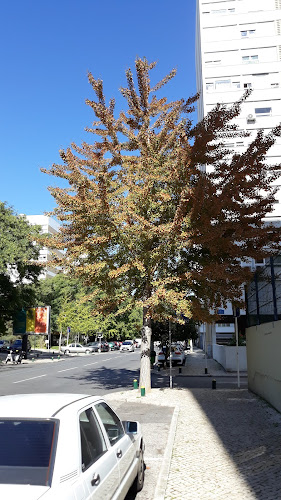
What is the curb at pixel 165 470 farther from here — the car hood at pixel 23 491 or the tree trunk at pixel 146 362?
the tree trunk at pixel 146 362

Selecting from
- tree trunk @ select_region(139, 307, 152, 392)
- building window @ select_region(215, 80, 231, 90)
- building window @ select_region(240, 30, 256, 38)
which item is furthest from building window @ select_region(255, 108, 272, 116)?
tree trunk @ select_region(139, 307, 152, 392)

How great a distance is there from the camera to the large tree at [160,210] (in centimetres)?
1255

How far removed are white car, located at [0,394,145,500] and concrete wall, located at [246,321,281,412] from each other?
746 centimetres

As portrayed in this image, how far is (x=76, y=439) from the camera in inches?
117

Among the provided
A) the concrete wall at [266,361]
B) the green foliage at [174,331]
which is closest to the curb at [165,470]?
the concrete wall at [266,361]

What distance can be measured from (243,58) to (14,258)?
30972 mm

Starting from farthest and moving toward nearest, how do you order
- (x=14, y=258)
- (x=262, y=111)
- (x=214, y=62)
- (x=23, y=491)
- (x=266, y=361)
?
(x=214, y=62) < (x=262, y=111) < (x=14, y=258) < (x=266, y=361) < (x=23, y=491)

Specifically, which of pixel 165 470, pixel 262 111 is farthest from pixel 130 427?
pixel 262 111

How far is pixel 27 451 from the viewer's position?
114 inches

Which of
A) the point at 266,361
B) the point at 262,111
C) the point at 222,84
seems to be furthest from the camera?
the point at 222,84

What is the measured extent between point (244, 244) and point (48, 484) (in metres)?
12.3

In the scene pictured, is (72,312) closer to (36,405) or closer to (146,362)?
(146,362)

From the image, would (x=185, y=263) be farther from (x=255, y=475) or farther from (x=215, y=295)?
(x=255, y=475)

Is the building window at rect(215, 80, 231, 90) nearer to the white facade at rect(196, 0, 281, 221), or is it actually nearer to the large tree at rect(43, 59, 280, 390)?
the white facade at rect(196, 0, 281, 221)
